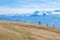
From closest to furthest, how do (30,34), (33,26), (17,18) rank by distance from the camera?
1. (30,34)
2. (33,26)
3. (17,18)

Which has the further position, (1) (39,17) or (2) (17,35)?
→ (1) (39,17)

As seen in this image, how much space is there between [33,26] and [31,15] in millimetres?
709

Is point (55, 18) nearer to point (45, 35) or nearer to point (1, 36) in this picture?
point (45, 35)

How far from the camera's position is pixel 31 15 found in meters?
2.37

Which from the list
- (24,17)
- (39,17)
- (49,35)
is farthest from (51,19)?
(49,35)

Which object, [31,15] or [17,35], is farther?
[31,15]

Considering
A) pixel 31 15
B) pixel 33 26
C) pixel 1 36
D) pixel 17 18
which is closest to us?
pixel 1 36

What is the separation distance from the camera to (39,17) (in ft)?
7.95

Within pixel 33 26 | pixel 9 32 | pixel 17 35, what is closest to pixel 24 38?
pixel 17 35

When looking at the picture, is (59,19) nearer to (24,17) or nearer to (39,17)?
(39,17)

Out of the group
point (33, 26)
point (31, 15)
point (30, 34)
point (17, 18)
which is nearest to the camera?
point (30, 34)

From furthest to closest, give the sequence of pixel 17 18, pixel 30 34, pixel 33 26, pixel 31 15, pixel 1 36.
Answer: pixel 31 15, pixel 17 18, pixel 33 26, pixel 30 34, pixel 1 36

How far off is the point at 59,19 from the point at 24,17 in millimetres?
745

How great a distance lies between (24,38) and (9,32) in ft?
0.63
